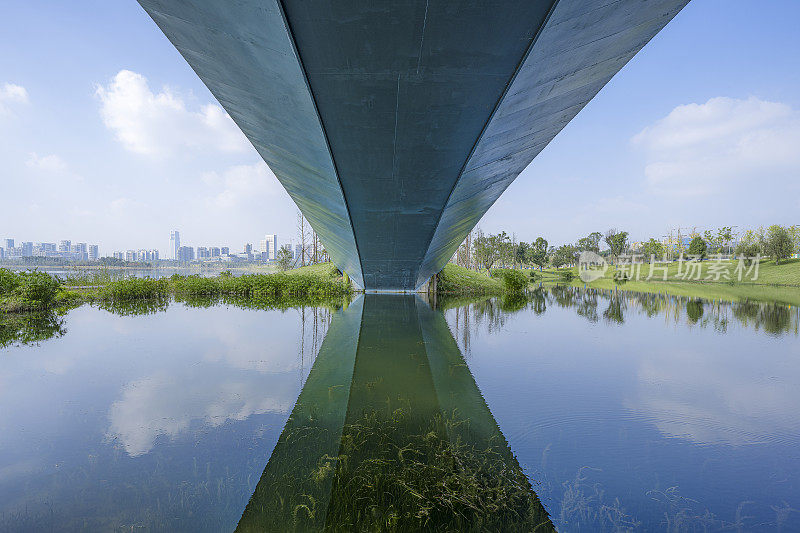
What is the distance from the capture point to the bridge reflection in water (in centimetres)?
215

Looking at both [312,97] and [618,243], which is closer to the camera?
[312,97]

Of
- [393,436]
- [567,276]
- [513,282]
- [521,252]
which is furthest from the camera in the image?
[521,252]

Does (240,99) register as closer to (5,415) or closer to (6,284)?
(5,415)

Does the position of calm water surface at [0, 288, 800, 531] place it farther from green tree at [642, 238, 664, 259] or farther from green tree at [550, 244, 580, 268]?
green tree at [550, 244, 580, 268]

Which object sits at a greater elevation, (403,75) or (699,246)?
(403,75)

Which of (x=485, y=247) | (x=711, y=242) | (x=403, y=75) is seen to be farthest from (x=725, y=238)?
(x=403, y=75)

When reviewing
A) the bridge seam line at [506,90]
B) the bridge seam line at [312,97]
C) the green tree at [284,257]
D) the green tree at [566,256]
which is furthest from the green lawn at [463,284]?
the green tree at [566,256]

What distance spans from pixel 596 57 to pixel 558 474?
4481 mm

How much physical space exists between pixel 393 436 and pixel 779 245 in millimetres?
51591

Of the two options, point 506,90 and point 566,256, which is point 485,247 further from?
point 506,90

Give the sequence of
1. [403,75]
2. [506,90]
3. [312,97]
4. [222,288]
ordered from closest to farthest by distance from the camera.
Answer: [403,75]
[506,90]
[312,97]
[222,288]

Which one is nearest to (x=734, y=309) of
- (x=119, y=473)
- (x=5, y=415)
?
(x=119, y=473)

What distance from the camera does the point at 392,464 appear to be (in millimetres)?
2730

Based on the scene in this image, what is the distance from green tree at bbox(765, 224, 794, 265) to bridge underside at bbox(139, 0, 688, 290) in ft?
152
